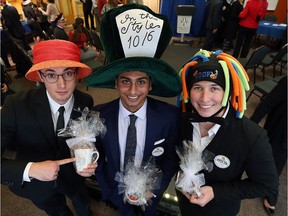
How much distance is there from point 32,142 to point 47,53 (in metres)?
0.60

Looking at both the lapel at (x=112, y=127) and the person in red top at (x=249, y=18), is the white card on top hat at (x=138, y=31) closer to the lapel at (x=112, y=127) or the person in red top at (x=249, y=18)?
the lapel at (x=112, y=127)

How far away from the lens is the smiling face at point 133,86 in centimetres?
115

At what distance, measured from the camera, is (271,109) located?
76.2 inches

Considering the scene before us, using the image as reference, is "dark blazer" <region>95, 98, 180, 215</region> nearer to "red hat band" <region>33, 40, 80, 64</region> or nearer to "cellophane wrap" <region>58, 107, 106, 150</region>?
"cellophane wrap" <region>58, 107, 106, 150</region>

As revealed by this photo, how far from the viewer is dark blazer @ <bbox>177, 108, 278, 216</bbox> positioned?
1045 millimetres

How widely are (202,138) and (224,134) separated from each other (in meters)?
0.14

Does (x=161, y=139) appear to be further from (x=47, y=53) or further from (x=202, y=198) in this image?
(x=47, y=53)

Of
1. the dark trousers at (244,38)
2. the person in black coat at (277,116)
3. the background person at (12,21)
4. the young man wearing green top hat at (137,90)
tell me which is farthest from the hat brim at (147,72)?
the dark trousers at (244,38)

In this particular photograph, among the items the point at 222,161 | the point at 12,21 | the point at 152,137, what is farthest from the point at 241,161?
the point at 12,21

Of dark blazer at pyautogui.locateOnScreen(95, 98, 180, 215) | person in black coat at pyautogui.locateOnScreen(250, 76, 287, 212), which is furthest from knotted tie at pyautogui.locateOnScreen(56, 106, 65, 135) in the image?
person in black coat at pyautogui.locateOnScreen(250, 76, 287, 212)

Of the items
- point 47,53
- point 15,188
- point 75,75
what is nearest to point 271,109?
point 75,75

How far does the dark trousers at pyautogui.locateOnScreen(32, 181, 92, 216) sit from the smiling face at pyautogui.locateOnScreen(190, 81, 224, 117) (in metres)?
1.23

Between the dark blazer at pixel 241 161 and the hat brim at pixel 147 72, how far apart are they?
0.25 m

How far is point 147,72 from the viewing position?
3.71 feet
